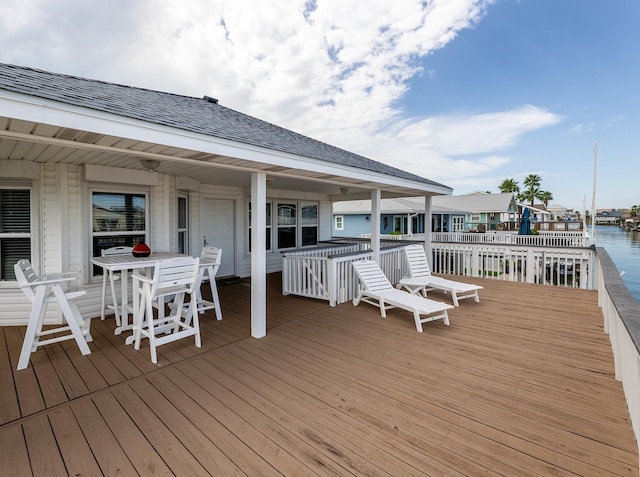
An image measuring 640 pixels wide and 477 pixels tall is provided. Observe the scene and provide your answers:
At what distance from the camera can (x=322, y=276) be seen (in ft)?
20.9

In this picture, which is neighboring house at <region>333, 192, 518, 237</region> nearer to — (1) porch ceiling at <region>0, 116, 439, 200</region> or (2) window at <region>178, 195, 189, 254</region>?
(2) window at <region>178, 195, 189, 254</region>

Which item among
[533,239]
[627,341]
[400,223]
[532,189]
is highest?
[532,189]

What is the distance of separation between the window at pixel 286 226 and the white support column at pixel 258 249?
16.6ft

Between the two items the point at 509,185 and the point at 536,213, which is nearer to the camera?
the point at 536,213

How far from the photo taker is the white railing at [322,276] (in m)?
5.73

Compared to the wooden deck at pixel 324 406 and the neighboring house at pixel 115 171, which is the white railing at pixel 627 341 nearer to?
the wooden deck at pixel 324 406

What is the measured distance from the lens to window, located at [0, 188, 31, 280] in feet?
14.6

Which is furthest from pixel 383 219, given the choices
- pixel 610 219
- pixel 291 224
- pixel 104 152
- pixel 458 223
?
pixel 610 219

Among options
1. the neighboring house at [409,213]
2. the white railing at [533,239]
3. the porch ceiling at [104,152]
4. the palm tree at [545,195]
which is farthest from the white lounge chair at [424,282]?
the palm tree at [545,195]

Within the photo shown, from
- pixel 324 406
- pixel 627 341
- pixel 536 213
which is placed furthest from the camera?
pixel 536 213

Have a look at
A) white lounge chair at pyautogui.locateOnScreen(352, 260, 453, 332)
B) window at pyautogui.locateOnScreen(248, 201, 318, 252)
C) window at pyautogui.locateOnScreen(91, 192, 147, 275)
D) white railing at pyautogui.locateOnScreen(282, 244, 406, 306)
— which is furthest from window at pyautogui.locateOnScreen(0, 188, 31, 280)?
white lounge chair at pyautogui.locateOnScreen(352, 260, 453, 332)

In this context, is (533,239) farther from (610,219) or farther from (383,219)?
(610,219)

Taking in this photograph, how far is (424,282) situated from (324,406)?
4.05 metres

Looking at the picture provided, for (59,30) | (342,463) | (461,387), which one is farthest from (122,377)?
(59,30)
